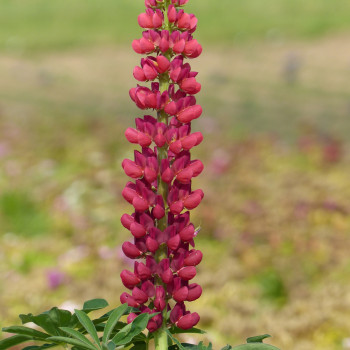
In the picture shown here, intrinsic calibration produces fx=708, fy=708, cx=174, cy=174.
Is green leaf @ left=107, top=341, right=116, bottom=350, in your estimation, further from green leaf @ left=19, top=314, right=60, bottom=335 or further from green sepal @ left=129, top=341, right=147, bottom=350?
green sepal @ left=129, top=341, right=147, bottom=350

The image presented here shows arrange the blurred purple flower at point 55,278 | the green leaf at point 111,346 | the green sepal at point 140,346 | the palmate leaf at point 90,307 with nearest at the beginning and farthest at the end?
the green leaf at point 111,346 < the palmate leaf at point 90,307 < the green sepal at point 140,346 < the blurred purple flower at point 55,278

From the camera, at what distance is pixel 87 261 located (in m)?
7.60

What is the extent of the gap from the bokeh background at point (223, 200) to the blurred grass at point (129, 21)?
7.95 meters

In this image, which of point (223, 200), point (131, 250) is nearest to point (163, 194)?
point (131, 250)

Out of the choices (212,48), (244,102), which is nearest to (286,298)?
(244,102)

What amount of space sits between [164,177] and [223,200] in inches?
272

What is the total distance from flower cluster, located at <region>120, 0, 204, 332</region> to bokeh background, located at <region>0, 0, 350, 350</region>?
3451 mm

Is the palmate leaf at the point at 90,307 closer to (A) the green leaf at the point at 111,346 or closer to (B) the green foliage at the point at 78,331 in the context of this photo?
(B) the green foliage at the point at 78,331

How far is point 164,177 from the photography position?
2230 millimetres

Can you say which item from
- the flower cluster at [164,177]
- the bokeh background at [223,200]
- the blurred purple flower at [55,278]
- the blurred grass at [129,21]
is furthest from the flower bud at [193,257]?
the blurred grass at [129,21]

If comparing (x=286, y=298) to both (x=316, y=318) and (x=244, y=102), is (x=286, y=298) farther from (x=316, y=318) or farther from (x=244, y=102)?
(x=244, y=102)

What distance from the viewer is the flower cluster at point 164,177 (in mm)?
2227

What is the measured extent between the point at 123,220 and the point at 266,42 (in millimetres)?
26915

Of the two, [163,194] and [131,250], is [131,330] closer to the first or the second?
[131,250]
